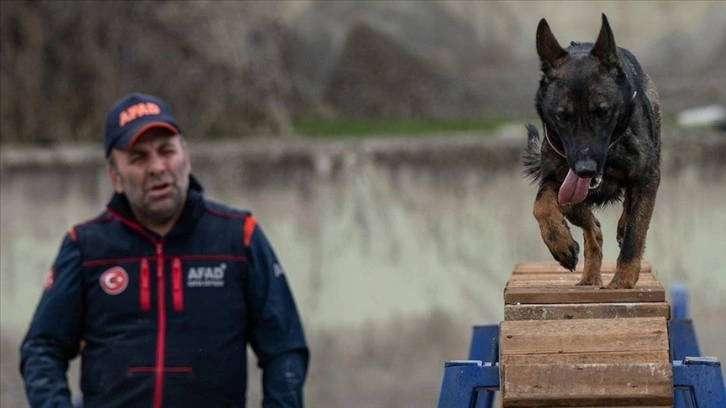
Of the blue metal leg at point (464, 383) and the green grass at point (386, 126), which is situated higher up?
the green grass at point (386, 126)

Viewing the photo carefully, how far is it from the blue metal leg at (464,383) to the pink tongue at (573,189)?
0.55 meters

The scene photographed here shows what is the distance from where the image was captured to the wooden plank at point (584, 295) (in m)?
4.34

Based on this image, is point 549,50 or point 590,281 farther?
point 590,281

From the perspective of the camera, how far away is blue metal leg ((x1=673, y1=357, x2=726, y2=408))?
4176 mm

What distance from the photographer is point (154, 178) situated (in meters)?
5.96

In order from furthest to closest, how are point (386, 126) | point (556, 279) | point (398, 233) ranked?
point (386, 126) → point (398, 233) → point (556, 279)

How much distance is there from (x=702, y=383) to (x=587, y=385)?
36 centimetres

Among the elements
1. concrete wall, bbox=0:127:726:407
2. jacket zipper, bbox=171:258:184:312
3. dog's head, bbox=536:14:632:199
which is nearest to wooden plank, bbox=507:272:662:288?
dog's head, bbox=536:14:632:199

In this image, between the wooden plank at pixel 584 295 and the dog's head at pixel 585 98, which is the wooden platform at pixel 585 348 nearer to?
the wooden plank at pixel 584 295

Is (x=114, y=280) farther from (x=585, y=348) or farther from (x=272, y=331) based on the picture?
(x=585, y=348)

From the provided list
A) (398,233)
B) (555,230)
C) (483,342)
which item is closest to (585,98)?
(555,230)

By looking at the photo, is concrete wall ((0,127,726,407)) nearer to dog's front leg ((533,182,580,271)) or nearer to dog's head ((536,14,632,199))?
dog's front leg ((533,182,580,271))

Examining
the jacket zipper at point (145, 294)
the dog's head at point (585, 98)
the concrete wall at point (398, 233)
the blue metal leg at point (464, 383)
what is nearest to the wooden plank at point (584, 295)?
the blue metal leg at point (464, 383)

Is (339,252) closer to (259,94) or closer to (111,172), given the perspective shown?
(259,94)
